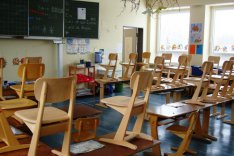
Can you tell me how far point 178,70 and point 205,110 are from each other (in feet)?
6.36

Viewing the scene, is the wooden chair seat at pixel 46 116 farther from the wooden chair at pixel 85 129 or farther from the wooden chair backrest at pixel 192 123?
the wooden chair backrest at pixel 192 123

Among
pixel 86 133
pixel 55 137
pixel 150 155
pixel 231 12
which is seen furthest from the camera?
pixel 231 12

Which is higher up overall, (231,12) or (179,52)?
(231,12)

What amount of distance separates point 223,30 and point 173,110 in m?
5.20

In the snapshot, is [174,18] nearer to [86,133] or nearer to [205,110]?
[205,110]

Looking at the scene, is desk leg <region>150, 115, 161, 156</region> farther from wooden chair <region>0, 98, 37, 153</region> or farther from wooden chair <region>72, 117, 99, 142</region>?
wooden chair <region>0, 98, 37, 153</region>

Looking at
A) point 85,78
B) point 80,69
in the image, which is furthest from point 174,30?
point 85,78

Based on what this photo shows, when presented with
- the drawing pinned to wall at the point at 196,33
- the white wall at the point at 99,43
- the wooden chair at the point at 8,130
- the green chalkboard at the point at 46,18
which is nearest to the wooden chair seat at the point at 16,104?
the wooden chair at the point at 8,130

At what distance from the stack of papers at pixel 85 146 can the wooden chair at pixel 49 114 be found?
12.3 inches

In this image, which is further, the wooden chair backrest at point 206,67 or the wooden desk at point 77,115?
the wooden chair backrest at point 206,67

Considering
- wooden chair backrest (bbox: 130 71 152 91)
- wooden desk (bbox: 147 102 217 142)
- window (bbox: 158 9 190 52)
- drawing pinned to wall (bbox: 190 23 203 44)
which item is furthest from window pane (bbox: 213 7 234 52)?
wooden chair backrest (bbox: 130 71 152 91)

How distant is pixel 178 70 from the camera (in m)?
6.33

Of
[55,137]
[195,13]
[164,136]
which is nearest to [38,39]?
[55,137]

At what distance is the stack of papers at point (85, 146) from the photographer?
2.65 metres
